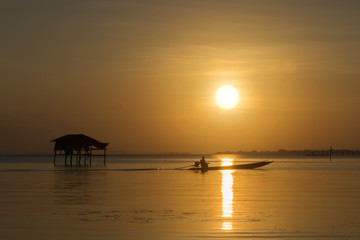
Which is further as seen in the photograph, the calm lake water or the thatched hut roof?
the thatched hut roof

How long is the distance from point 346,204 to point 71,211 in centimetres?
1132

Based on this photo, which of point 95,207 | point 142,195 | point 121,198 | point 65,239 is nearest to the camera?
point 65,239

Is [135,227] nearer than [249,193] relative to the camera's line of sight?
Yes

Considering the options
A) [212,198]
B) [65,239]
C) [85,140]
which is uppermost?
[85,140]

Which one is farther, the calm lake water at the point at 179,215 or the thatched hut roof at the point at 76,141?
the thatched hut roof at the point at 76,141

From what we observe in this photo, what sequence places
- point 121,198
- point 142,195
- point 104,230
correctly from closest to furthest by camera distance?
point 104,230, point 121,198, point 142,195

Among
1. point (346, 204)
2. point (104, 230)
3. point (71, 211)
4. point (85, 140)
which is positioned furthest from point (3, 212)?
point (85, 140)

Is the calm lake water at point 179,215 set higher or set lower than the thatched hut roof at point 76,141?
lower

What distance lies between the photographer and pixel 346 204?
24578 millimetres

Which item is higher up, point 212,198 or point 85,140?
point 85,140

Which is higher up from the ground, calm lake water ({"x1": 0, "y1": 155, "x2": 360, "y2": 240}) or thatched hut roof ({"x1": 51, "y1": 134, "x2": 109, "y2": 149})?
thatched hut roof ({"x1": 51, "y1": 134, "x2": 109, "y2": 149})

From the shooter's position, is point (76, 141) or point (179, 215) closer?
point (179, 215)

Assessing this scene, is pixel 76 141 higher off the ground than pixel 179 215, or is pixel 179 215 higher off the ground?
pixel 76 141

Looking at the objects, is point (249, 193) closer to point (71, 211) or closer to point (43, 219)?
point (71, 211)
